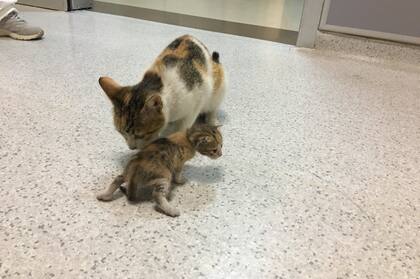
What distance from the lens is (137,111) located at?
0.82 metres

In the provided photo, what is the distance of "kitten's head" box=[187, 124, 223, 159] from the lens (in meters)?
0.84

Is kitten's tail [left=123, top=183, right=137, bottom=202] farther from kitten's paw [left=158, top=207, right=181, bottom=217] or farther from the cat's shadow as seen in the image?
the cat's shadow

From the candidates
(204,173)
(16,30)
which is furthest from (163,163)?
(16,30)

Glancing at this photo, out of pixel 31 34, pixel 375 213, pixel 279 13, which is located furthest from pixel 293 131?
pixel 279 13

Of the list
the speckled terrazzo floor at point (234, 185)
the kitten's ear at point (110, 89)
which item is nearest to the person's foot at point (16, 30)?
the speckled terrazzo floor at point (234, 185)

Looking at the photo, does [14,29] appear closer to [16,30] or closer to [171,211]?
[16,30]

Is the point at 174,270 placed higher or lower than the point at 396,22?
lower

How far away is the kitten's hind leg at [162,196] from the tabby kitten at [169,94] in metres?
0.15

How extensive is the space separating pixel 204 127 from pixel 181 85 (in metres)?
0.17

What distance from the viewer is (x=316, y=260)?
2.25 feet

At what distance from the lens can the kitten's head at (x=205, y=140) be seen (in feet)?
2.77

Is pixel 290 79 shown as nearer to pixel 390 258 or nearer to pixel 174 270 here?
pixel 390 258

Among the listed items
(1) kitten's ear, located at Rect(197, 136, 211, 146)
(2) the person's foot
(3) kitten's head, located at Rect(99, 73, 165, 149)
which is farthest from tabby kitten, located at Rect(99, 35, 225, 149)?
(2) the person's foot

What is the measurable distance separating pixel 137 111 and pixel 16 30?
1.62m
